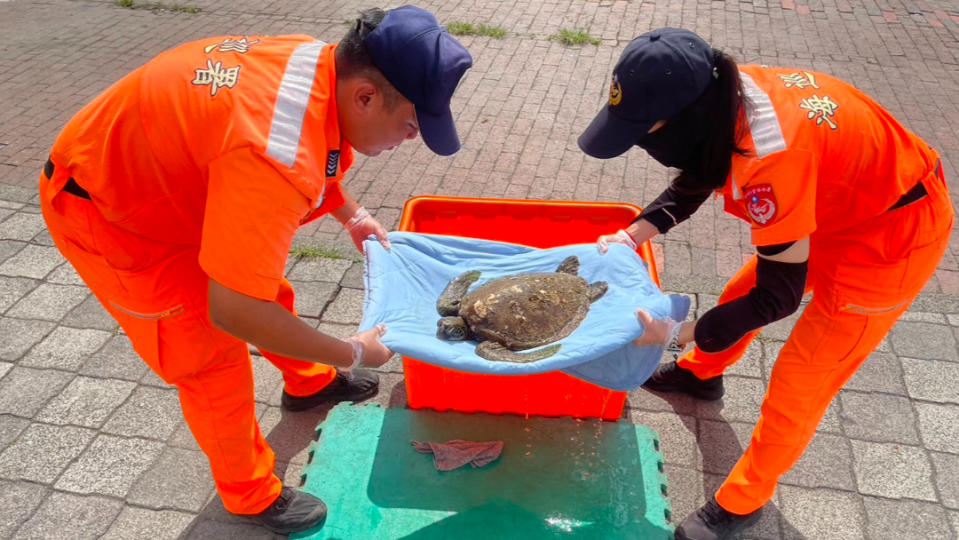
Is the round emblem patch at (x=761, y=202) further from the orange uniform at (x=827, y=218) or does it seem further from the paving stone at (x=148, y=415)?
the paving stone at (x=148, y=415)

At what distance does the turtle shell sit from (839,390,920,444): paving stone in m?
1.51

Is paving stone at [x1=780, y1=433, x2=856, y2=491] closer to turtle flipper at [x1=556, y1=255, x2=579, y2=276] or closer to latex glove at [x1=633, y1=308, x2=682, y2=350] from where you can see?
latex glove at [x1=633, y1=308, x2=682, y2=350]

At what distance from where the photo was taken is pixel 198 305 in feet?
7.20

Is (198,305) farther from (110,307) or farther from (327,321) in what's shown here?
(327,321)

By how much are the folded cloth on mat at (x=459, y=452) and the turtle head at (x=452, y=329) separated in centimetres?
55

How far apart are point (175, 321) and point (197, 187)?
Result: 0.54 metres

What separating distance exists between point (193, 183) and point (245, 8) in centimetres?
715

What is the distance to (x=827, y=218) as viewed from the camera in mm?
2195

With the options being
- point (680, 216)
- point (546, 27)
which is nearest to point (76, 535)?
point (680, 216)

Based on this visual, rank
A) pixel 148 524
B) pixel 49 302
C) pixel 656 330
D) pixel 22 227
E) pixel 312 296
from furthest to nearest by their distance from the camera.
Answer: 1. pixel 22 227
2. pixel 312 296
3. pixel 49 302
4. pixel 148 524
5. pixel 656 330

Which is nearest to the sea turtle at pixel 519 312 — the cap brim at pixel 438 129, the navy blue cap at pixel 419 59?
the cap brim at pixel 438 129

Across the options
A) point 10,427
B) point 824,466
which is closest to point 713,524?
point 824,466

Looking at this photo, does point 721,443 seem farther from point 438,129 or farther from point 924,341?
point 438,129

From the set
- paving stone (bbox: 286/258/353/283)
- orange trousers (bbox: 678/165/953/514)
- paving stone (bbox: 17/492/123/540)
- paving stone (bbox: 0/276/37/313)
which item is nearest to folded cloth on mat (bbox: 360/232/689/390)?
orange trousers (bbox: 678/165/953/514)
